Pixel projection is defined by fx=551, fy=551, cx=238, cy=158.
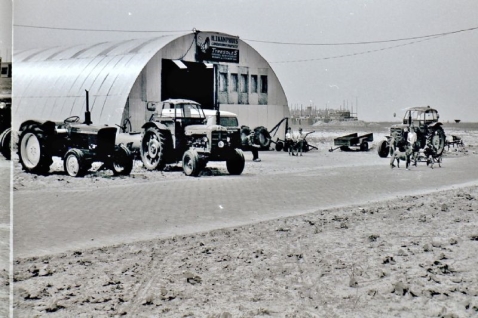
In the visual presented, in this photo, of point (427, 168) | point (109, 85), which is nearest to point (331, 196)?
point (427, 168)

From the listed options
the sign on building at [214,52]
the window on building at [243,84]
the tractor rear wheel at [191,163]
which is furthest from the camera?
the window on building at [243,84]

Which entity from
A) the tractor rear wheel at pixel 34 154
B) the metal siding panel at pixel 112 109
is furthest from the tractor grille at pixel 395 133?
the tractor rear wheel at pixel 34 154

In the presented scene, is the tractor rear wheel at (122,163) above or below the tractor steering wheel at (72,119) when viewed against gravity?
below

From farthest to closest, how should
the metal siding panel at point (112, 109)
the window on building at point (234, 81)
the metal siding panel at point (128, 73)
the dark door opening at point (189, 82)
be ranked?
the window on building at point (234, 81)
the metal siding panel at point (128, 73)
the metal siding panel at point (112, 109)
the dark door opening at point (189, 82)

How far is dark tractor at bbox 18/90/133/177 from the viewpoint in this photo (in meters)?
9.92

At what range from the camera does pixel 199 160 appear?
11.5 m

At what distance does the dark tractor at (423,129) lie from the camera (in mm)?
5657

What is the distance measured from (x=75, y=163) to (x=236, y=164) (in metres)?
3.37

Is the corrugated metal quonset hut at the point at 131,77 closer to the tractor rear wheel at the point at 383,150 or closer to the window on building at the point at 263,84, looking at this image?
the window on building at the point at 263,84

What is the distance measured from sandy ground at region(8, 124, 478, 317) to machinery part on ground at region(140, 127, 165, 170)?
5.79 meters

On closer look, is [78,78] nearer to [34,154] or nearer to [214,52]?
[34,154]

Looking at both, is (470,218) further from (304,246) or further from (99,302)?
(99,302)

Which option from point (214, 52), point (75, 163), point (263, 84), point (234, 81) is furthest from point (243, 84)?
point (75, 163)

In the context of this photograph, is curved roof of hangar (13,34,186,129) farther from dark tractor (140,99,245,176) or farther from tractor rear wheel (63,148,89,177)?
dark tractor (140,99,245,176)
